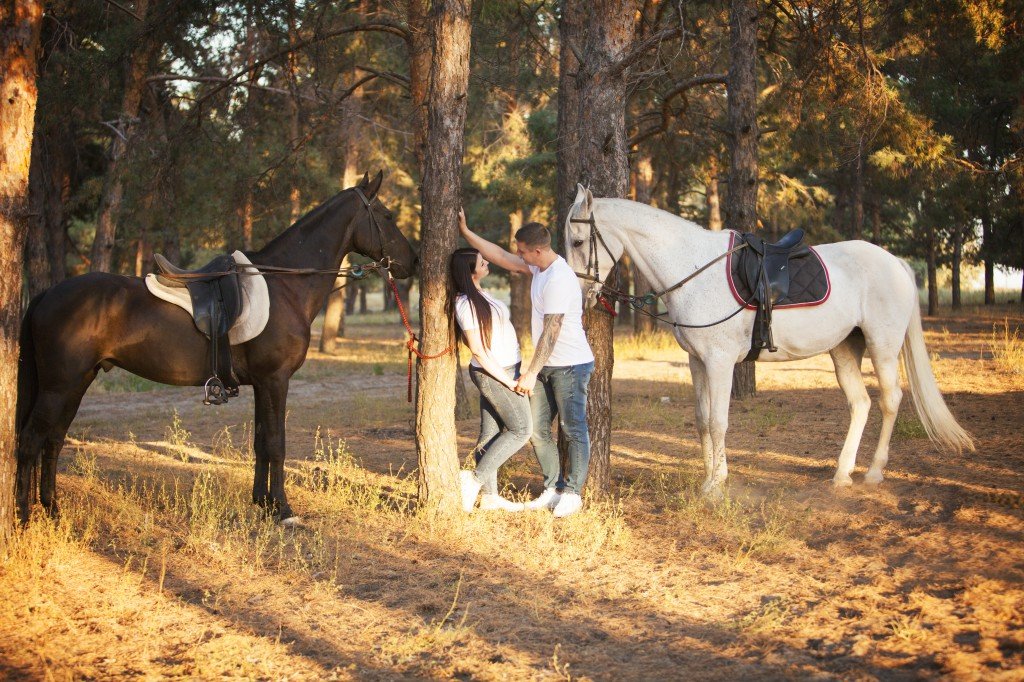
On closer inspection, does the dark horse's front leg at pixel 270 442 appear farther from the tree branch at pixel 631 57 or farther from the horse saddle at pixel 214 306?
the tree branch at pixel 631 57

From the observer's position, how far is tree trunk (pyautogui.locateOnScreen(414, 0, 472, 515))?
630 centimetres

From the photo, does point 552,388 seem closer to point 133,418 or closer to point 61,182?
point 133,418

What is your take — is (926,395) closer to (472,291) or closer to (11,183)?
(472,291)

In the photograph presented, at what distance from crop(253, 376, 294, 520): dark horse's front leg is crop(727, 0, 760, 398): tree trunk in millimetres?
7311

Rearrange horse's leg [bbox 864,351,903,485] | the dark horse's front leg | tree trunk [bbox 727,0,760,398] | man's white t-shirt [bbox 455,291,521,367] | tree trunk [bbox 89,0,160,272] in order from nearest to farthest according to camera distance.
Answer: man's white t-shirt [bbox 455,291,521,367], the dark horse's front leg, horse's leg [bbox 864,351,903,485], tree trunk [bbox 727,0,760,398], tree trunk [bbox 89,0,160,272]

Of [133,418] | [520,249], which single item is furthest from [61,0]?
[520,249]

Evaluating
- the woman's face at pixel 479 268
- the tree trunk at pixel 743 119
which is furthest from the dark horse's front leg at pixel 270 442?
the tree trunk at pixel 743 119

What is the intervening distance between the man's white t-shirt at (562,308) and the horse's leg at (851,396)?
269 centimetres

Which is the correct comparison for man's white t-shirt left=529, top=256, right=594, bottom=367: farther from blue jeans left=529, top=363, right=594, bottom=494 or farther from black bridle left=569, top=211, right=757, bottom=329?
black bridle left=569, top=211, right=757, bottom=329

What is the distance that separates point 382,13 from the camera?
12.9 metres

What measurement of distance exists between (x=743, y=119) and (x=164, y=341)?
8.57m

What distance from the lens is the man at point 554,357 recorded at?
607cm

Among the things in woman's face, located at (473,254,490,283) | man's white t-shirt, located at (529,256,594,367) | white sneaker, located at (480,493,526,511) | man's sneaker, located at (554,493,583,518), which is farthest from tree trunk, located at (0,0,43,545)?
man's sneaker, located at (554,493,583,518)

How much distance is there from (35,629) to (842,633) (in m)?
4.15
